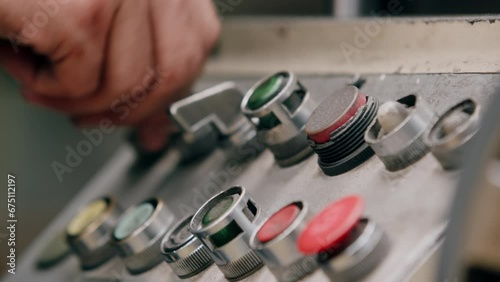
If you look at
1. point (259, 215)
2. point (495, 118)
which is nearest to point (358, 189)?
point (259, 215)

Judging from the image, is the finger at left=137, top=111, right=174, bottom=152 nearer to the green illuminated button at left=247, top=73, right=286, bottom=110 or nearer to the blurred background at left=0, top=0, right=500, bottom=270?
the green illuminated button at left=247, top=73, right=286, bottom=110

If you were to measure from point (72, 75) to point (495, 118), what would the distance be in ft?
1.98

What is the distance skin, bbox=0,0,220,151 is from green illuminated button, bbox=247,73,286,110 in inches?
8.3

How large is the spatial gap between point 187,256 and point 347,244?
0.59 feet

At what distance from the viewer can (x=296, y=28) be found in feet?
2.78

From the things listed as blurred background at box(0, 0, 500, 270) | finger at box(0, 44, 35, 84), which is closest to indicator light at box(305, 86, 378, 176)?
finger at box(0, 44, 35, 84)

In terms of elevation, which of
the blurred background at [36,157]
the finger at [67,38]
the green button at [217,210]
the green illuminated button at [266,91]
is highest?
the finger at [67,38]

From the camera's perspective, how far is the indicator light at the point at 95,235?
2.46ft

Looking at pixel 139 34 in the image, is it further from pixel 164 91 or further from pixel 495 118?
pixel 495 118

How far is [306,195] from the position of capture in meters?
0.57

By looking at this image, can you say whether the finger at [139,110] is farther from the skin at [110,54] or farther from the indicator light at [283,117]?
the indicator light at [283,117]

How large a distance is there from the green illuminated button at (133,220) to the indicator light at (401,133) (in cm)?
27

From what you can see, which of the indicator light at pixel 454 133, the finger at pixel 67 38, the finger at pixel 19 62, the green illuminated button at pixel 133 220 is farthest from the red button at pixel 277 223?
the finger at pixel 19 62

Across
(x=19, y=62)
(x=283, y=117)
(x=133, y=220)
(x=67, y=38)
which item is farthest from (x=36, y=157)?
(x=283, y=117)
